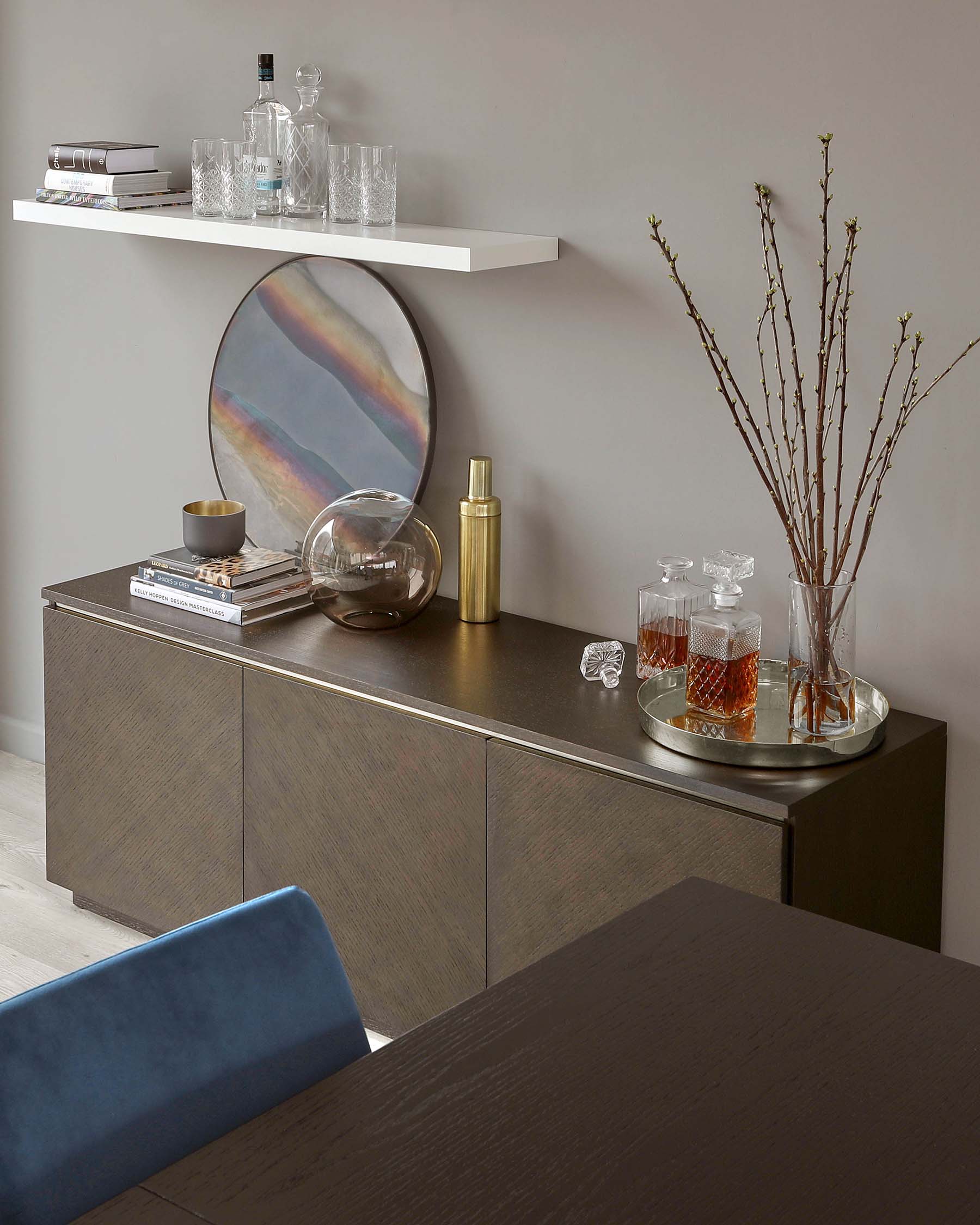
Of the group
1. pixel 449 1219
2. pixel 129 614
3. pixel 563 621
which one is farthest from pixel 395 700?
pixel 449 1219

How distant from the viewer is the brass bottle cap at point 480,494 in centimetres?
262

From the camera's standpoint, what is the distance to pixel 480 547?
8.69 ft

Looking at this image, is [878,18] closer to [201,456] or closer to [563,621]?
[563,621]

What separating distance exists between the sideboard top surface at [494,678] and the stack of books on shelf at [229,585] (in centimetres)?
2

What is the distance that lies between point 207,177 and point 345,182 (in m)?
0.28

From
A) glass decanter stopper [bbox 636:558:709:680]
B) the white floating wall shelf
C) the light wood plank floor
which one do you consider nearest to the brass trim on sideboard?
glass decanter stopper [bbox 636:558:709:680]

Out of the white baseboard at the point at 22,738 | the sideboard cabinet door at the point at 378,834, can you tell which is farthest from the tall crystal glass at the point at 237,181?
the white baseboard at the point at 22,738

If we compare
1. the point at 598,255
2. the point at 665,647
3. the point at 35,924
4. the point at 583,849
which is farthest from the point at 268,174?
the point at 35,924

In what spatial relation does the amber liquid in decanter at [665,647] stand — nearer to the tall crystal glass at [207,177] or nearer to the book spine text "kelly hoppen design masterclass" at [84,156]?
the tall crystal glass at [207,177]

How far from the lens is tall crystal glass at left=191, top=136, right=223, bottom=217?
9.02ft

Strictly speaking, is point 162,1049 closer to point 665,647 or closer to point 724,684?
point 724,684

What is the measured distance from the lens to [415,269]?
279cm

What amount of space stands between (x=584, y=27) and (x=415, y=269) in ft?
1.79

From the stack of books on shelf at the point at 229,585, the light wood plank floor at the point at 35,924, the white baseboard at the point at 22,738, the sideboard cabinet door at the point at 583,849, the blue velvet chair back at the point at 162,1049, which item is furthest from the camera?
the white baseboard at the point at 22,738
